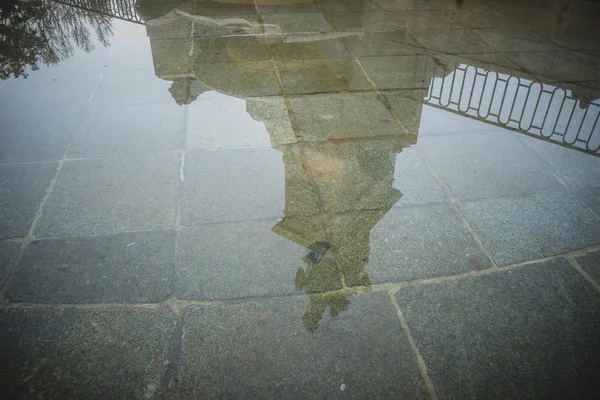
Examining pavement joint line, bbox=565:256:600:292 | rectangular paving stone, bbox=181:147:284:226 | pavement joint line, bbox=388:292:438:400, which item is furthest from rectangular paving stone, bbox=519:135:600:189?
rectangular paving stone, bbox=181:147:284:226

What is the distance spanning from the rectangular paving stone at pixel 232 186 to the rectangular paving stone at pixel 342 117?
0.74 m

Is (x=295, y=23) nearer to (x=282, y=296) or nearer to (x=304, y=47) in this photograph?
(x=304, y=47)

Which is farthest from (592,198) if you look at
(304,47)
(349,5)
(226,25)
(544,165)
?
(349,5)

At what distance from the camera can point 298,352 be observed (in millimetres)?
2729

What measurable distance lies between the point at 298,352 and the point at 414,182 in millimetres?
2282

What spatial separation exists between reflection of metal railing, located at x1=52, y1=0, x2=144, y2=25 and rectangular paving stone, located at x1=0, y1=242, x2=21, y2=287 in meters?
6.28

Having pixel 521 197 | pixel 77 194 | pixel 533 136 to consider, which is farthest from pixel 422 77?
pixel 77 194

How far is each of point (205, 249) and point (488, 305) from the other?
2263 mm

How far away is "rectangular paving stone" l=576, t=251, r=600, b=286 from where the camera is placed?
325 centimetres

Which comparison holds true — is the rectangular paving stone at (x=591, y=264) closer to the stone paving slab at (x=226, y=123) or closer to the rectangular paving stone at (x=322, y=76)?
the stone paving slab at (x=226, y=123)

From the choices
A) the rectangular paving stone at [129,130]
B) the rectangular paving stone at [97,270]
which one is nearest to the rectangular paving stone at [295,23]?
the rectangular paving stone at [129,130]

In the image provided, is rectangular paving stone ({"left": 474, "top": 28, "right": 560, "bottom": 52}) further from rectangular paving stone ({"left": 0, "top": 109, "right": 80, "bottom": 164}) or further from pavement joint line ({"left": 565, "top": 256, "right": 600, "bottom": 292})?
rectangular paving stone ({"left": 0, "top": 109, "right": 80, "bottom": 164})

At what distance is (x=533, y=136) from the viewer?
5.03 metres

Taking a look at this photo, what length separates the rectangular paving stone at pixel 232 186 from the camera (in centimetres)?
382
